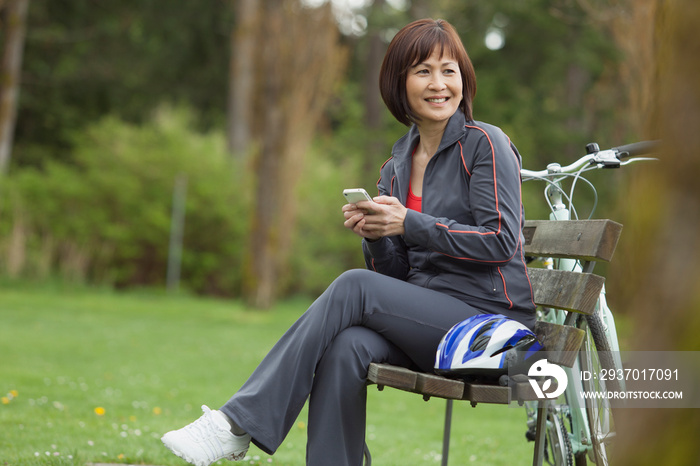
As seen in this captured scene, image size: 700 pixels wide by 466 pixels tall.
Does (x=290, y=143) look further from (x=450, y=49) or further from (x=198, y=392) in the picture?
(x=450, y=49)

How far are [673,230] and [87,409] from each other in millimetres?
4674

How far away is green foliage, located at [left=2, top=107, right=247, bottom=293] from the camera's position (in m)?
16.5

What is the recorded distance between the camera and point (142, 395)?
6.11m

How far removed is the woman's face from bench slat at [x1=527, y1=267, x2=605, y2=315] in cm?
68

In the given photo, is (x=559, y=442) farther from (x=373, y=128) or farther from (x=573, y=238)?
(x=373, y=128)

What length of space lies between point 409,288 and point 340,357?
0.32 meters

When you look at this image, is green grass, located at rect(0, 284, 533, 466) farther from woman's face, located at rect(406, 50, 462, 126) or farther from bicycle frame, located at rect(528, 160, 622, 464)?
woman's face, located at rect(406, 50, 462, 126)

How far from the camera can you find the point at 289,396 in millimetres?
2516

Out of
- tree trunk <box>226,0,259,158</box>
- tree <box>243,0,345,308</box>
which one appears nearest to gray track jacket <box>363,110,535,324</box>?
tree <box>243,0,345,308</box>

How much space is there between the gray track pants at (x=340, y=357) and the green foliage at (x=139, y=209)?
14362 mm

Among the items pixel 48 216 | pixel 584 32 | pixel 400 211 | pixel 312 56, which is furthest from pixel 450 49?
pixel 584 32

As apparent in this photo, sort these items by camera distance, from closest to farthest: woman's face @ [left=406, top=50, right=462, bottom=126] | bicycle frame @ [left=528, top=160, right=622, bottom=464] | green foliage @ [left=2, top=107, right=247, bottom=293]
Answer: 1. woman's face @ [left=406, top=50, right=462, bottom=126]
2. bicycle frame @ [left=528, top=160, right=622, bottom=464]
3. green foliage @ [left=2, top=107, right=247, bottom=293]

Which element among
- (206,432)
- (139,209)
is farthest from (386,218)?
(139,209)

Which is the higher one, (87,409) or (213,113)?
(213,113)
